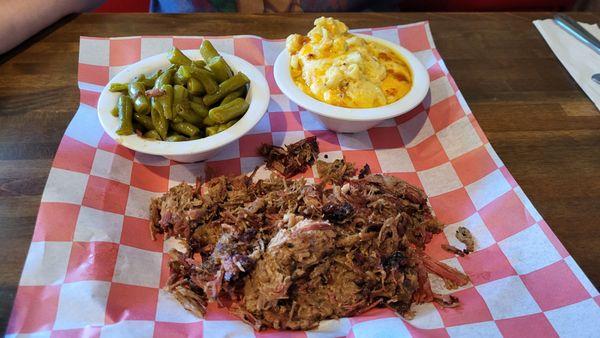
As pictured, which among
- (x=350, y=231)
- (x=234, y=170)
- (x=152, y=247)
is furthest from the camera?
(x=234, y=170)

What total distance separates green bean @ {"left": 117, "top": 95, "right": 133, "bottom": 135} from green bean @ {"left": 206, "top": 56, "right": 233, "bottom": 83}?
501mm

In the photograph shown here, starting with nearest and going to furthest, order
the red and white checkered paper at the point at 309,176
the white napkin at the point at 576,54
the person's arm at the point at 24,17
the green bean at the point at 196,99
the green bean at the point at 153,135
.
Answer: the red and white checkered paper at the point at 309,176
the green bean at the point at 153,135
the green bean at the point at 196,99
the person's arm at the point at 24,17
the white napkin at the point at 576,54

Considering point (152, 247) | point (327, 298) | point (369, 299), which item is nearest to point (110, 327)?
point (152, 247)

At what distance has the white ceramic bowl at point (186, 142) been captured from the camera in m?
2.27

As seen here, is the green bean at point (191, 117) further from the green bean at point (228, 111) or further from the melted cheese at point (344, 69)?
the melted cheese at point (344, 69)

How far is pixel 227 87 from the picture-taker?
2.52 metres

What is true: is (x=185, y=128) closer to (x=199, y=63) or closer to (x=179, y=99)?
(x=179, y=99)

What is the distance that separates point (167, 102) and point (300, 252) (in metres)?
1.12

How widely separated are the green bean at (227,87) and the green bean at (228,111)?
9 centimetres

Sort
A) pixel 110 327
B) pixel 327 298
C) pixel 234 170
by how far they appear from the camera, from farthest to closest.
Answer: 1. pixel 234 170
2. pixel 327 298
3. pixel 110 327

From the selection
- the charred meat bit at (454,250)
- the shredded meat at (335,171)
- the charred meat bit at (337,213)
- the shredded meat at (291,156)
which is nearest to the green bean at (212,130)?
the shredded meat at (291,156)

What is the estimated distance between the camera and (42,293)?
181 cm

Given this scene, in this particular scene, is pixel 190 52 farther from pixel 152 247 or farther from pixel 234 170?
pixel 152 247

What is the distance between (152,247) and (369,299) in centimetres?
111
